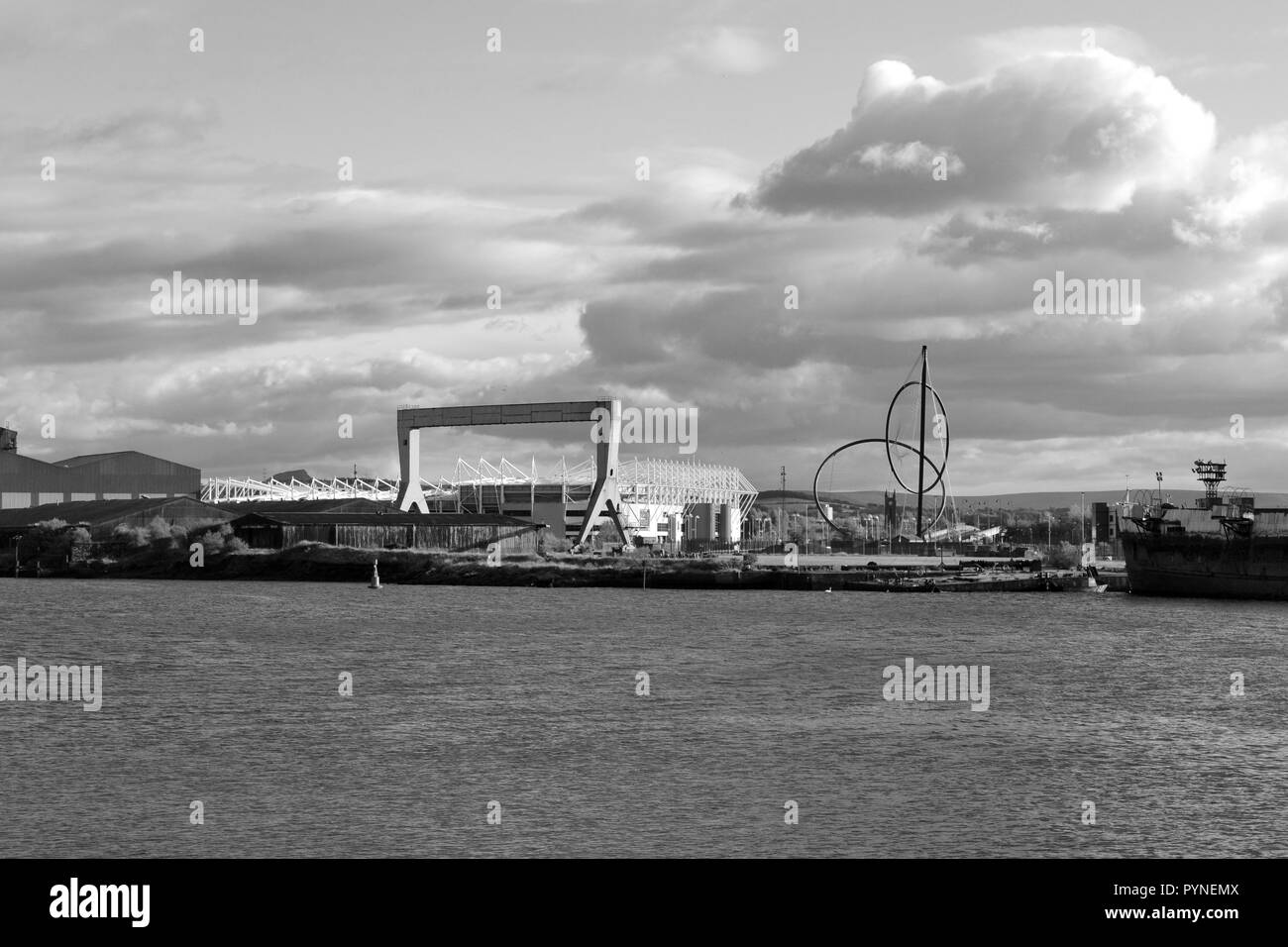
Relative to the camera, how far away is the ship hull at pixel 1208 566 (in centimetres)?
8806

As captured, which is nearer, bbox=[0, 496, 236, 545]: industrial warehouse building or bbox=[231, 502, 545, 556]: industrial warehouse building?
bbox=[231, 502, 545, 556]: industrial warehouse building

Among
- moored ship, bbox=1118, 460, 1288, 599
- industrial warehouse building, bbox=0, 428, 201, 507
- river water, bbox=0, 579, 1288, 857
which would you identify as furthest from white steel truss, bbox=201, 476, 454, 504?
river water, bbox=0, 579, 1288, 857

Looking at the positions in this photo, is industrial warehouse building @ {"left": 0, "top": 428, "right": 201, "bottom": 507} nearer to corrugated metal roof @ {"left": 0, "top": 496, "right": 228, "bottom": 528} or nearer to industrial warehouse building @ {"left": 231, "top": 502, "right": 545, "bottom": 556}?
corrugated metal roof @ {"left": 0, "top": 496, "right": 228, "bottom": 528}

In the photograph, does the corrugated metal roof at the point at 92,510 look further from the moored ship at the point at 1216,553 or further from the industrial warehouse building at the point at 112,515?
the moored ship at the point at 1216,553

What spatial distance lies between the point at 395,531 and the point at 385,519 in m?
2.01

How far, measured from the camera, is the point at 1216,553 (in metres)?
90.3

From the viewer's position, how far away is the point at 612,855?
64.8 feet

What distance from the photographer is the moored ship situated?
88375mm

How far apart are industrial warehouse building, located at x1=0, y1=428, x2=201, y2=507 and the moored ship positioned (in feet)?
258

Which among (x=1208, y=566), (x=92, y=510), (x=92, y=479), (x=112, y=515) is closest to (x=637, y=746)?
(x=1208, y=566)

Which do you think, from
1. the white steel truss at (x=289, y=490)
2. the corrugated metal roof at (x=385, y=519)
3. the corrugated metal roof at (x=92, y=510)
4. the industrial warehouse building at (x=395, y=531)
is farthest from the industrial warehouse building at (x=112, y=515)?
the white steel truss at (x=289, y=490)

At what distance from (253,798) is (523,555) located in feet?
278

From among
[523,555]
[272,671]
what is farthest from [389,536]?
[272,671]
